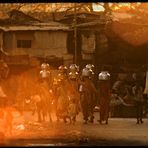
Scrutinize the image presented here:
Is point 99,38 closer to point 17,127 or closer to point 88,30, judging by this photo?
point 88,30

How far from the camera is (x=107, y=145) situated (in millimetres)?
7984

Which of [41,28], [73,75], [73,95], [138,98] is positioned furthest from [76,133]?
[41,28]

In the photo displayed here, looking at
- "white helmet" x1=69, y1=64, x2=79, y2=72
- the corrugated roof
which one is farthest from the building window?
"white helmet" x1=69, y1=64, x2=79, y2=72

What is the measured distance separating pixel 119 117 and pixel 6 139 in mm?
1385

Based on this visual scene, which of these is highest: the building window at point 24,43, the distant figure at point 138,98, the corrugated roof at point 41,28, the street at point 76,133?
the corrugated roof at point 41,28

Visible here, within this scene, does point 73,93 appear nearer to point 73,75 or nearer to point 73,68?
point 73,75

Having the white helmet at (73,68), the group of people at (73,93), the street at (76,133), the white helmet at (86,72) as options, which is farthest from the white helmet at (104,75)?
the street at (76,133)

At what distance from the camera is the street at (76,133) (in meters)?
7.96

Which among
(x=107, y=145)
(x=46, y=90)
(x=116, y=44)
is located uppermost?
(x=116, y=44)

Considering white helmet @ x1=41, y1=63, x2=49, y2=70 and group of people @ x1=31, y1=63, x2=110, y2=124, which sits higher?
white helmet @ x1=41, y1=63, x2=49, y2=70

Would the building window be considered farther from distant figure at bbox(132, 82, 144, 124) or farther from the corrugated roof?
distant figure at bbox(132, 82, 144, 124)

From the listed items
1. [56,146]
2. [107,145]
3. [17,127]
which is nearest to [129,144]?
[107,145]

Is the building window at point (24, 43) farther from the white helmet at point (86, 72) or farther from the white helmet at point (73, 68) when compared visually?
the white helmet at point (86, 72)

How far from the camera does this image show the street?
796cm
